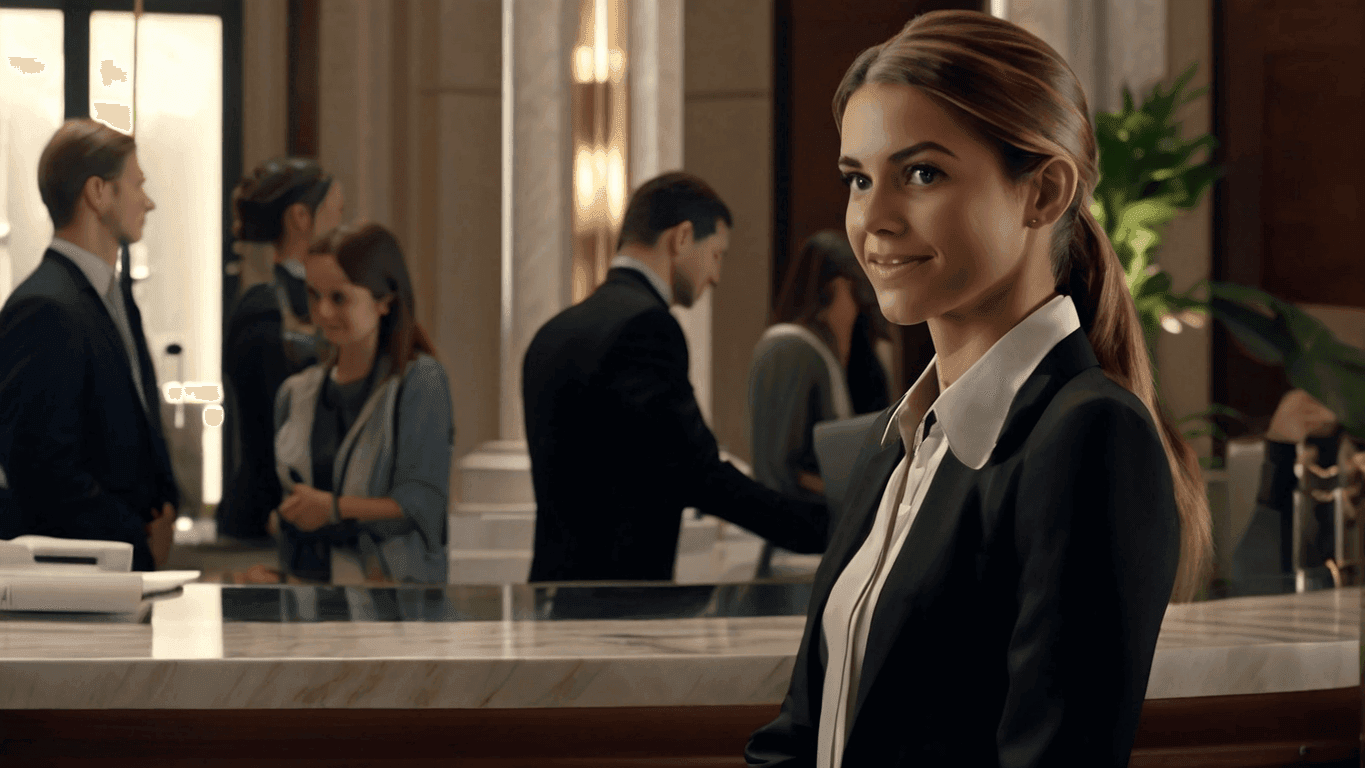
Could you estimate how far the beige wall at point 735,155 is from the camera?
112 inches

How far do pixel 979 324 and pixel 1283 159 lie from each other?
2.76 meters

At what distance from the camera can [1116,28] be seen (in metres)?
3.15

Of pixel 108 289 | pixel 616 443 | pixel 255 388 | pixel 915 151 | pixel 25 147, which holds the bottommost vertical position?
pixel 616 443

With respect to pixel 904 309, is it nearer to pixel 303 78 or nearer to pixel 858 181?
pixel 858 181

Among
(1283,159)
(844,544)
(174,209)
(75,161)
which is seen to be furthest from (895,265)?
(1283,159)

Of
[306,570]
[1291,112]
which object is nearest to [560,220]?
[306,570]

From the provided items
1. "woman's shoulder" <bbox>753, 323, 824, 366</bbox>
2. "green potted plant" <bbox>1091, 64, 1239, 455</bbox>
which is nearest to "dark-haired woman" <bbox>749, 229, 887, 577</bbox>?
"woman's shoulder" <bbox>753, 323, 824, 366</bbox>

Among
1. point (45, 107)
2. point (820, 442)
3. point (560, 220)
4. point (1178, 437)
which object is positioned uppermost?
point (45, 107)

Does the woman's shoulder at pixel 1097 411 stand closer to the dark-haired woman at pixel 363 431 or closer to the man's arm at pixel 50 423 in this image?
the dark-haired woman at pixel 363 431

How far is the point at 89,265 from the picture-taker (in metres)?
2.78

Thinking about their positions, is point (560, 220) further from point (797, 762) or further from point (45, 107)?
point (797, 762)

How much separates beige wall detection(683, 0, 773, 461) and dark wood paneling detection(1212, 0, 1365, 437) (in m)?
1.19

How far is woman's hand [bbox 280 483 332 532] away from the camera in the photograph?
280cm

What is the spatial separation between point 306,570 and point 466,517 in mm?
384
